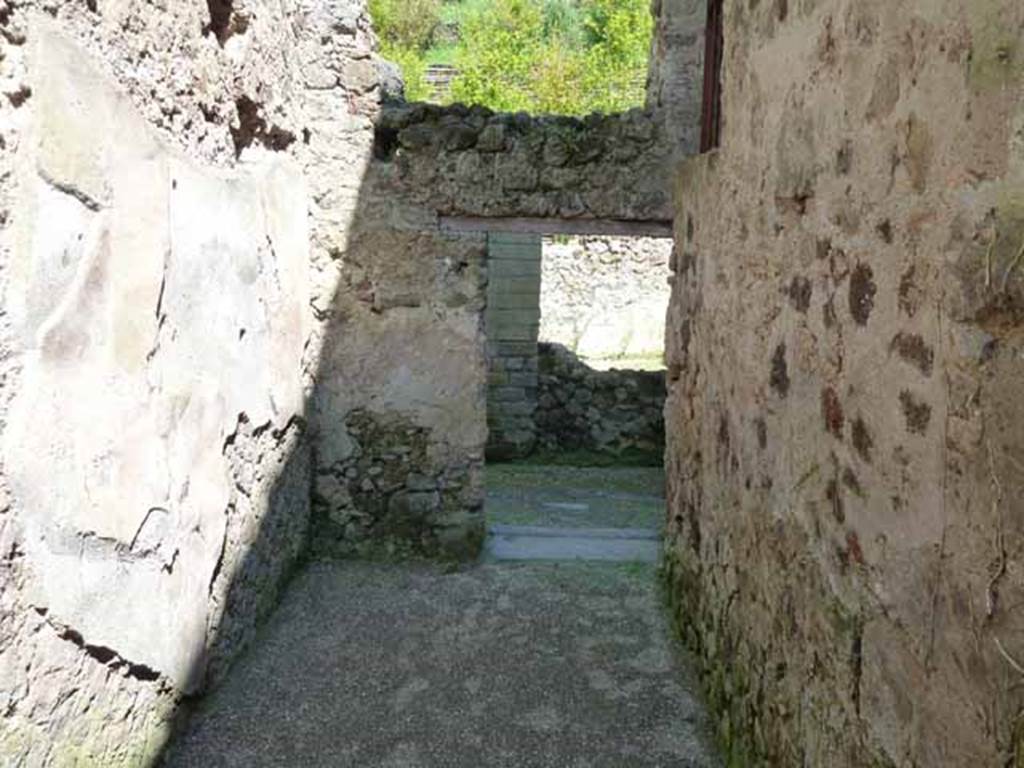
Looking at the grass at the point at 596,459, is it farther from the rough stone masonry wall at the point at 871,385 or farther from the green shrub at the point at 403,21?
the green shrub at the point at 403,21

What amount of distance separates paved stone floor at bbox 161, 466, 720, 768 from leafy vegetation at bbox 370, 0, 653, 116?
10512 mm

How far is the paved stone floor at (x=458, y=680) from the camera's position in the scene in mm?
2807

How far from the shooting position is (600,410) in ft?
26.2

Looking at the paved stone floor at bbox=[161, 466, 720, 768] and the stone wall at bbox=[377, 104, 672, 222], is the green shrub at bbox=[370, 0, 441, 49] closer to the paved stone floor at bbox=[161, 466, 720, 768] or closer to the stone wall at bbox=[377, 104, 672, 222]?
the stone wall at bbox=[377, 104, 672, 222]

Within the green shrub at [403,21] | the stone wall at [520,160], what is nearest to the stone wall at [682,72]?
the stone wall at [520,160]

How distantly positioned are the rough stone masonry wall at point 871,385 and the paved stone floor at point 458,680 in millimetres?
334

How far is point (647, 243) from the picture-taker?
12.7 meters

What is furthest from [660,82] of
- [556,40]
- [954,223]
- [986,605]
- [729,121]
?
[556,40]

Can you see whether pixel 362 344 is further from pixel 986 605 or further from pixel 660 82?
pixel 986 605

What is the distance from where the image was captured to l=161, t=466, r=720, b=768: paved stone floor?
110 inches

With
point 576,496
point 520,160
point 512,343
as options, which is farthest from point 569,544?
point 512,343

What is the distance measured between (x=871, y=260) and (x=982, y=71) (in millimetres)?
484

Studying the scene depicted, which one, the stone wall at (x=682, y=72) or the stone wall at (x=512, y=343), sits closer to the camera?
the stone wall at (x=682, y=72)

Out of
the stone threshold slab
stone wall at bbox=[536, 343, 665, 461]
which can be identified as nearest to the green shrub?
stone wall at bbox=[536, 343, 665, 461]
